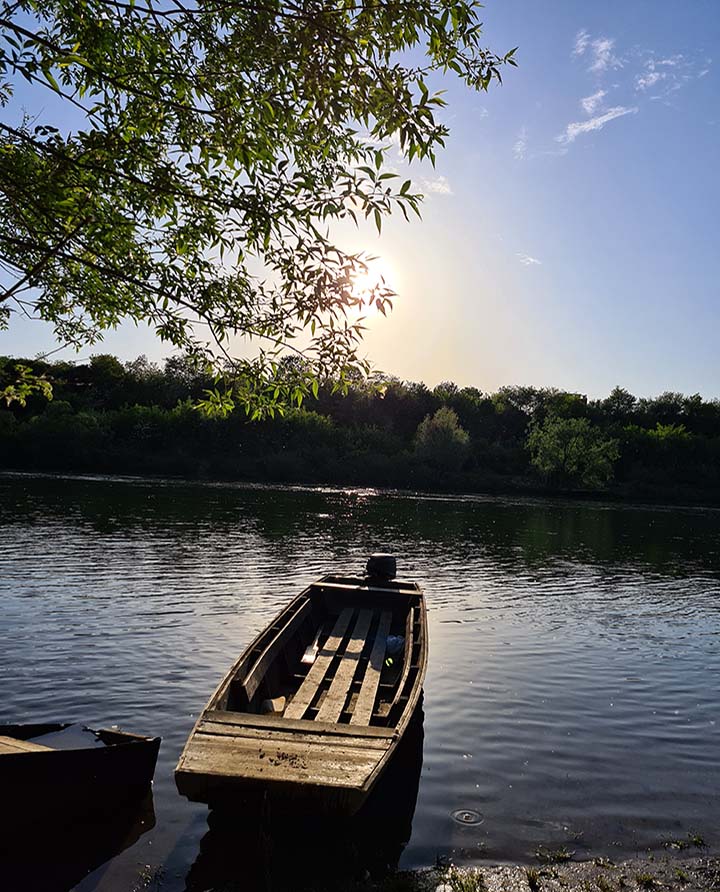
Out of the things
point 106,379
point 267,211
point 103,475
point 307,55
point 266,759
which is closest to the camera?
point 307,55

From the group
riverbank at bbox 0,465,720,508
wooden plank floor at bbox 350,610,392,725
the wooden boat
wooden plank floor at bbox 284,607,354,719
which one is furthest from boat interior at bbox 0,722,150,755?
riverbank at bbox 0,465,720,508

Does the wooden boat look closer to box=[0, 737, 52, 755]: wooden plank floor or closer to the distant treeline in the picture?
box=[0, 737, 52, 755]: wooden plank floor

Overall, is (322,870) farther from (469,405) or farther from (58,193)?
(469,405)

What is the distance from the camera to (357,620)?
1761 cm

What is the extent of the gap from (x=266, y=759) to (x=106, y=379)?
453 feet

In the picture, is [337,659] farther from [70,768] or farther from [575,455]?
[575,455]

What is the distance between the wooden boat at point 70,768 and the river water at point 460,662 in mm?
736

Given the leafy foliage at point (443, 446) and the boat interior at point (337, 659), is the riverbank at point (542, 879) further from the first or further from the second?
the leafy foliage at point (443, 446)

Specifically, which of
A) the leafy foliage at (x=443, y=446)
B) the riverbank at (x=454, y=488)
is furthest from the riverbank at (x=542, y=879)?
the leafy foliage at (x=443, y=446)

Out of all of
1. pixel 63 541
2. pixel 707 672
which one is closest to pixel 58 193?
pixel 707 672

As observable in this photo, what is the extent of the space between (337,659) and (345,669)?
1.22 m

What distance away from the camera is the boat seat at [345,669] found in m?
11.3

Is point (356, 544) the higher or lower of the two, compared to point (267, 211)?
lower

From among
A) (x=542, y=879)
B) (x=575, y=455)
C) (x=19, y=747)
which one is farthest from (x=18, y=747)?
(x=575, y=455)
